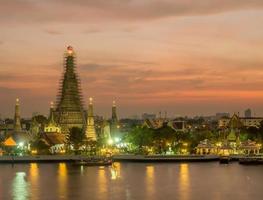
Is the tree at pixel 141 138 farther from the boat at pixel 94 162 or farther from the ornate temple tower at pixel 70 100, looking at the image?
the boat at pixel 94 162

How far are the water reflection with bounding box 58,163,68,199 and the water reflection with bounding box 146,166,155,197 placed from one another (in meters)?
4.04

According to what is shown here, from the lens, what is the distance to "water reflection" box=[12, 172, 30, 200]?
115 ft

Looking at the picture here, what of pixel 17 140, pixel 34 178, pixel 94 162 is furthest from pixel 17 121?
pixel 34 178

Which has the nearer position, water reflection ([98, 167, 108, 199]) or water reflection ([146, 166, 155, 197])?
water reflection ([98, 167, 108, 199])

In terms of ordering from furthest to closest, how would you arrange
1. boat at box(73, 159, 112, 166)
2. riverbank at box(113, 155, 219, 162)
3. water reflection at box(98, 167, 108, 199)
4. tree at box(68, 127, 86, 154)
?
tree at box(68, 127, 86, 154)
riverbank at box(113, 155, 219, 162)
boat at box(73, 159, 112, 166)
water reflection at box(98, 167, 108, 199)

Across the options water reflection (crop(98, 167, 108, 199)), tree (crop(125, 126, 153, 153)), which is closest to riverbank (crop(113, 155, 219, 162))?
tree (crop(125, 126, 153, 153))

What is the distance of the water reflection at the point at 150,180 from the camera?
3688 centimetres

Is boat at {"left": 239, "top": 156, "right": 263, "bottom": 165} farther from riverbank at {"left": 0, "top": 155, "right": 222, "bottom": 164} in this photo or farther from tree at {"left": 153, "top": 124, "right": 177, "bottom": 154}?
tree at {"left": 153, "top": 124, "right": 177, "bottom": 154}

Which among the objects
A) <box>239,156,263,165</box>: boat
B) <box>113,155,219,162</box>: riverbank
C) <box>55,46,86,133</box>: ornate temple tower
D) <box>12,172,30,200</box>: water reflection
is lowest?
<box>12,172,30,200</box>: water reflection

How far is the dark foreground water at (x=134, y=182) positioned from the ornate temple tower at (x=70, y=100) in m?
15.8

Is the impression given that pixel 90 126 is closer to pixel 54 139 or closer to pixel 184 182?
pixel 54 139

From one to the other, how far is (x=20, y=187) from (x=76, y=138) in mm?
26574

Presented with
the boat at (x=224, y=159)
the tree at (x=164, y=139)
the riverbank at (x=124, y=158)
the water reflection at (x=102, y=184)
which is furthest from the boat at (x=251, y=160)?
the water reflection at (x=102, y=184)

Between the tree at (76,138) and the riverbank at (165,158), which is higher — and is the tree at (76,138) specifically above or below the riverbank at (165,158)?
above
